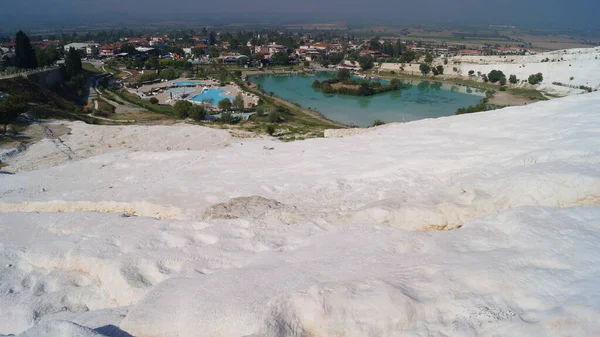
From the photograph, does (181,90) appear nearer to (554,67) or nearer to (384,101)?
(384,101)

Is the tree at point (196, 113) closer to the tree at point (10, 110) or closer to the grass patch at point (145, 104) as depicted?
the grass patch at point (145, 104)

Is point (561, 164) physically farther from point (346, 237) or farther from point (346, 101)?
point (346, 101)

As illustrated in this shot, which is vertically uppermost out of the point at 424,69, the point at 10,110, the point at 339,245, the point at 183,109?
the point at 424,69

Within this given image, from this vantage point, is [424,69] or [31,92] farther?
[424,69]

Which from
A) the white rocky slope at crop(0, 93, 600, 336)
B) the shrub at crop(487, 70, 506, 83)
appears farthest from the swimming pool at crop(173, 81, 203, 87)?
the shrub at crop(487, 70, 506, 83)

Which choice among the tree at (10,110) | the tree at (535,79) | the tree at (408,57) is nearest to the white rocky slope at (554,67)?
the tree at (535,79)

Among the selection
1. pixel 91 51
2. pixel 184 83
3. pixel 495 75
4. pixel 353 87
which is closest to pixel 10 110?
pixel 184 83
